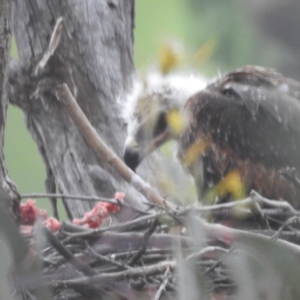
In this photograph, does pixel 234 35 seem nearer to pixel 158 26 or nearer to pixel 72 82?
pixel 158 26

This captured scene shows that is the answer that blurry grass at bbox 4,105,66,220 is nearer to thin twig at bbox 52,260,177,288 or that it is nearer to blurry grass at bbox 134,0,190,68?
blurry grass at bbox 134,0,190,68

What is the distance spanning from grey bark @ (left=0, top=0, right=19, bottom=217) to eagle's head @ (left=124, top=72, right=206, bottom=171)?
1.55ft

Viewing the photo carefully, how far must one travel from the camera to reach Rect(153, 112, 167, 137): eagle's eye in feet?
6.38

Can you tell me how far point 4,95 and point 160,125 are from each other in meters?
0.61

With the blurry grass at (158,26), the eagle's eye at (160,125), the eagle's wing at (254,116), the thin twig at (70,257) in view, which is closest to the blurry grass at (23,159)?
the blurry grass at (158,26)

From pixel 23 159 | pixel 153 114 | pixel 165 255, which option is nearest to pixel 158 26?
pixel 153 114

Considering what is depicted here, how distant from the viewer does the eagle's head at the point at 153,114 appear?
189cm

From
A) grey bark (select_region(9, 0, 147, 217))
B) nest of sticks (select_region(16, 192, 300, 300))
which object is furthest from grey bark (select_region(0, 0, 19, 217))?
grey bark (select_region(9, 0, 147, 217))

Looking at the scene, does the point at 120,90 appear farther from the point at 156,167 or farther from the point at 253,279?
the point at 253,279

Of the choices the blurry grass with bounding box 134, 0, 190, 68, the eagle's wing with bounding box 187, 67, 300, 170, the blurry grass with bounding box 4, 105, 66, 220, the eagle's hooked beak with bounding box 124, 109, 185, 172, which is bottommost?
the blurry grass with bounding box 4, 105, 66, 220

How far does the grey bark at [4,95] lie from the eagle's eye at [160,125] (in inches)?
22.0

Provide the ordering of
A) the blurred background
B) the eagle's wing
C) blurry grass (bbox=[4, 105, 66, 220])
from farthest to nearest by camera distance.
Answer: blurry grass (bbox=[4, 105, 66, 220])
the eagle's wing
the blurred background

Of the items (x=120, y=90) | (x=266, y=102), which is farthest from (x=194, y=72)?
(x=266, y=102)

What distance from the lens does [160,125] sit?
1.96m
